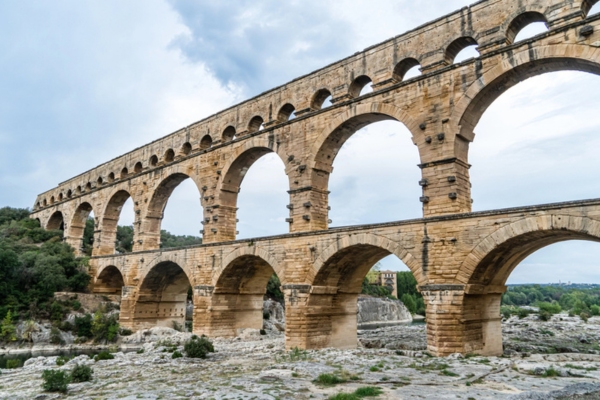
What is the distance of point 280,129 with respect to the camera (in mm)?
19031

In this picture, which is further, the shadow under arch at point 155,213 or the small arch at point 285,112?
the shadow under arch at point 155,213

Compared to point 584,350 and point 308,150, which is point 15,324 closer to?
point 308,150

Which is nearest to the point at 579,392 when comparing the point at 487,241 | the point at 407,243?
the point at 487,241

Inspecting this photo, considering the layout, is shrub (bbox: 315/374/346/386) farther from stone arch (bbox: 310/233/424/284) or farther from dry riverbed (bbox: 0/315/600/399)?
stone arch (bbox: 310/233/424/284)

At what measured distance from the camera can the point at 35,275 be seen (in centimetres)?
2641

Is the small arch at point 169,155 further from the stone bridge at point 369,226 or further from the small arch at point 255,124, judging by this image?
the small arch at point 255,124

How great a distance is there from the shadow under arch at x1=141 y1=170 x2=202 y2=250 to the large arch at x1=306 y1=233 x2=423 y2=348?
11.8 m

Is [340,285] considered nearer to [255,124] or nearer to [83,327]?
[255,124]

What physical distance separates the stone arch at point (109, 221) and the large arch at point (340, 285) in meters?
17.4

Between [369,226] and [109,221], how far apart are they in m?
20.6

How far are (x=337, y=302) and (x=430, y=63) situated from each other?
8.61 metres

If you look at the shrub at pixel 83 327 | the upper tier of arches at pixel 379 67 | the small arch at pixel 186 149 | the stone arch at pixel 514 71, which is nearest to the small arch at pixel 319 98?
the upper tier of arches at pixel 379 67

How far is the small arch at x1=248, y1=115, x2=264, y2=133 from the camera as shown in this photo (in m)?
20.8

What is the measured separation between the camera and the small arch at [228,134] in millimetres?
22031
